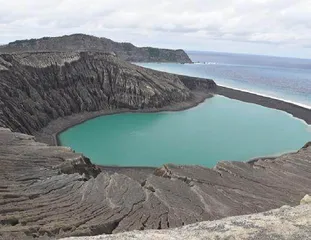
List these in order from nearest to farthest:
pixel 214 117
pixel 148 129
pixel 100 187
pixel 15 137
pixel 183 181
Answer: pixel 100 187 < pixel 183 181 < pixel 15 137 < pixel 148 129 < pixel 214 117

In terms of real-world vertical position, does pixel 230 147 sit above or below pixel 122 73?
below

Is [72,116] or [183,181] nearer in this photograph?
[183,181]

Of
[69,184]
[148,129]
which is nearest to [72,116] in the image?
[148,129]

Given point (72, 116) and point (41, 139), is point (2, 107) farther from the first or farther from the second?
point (72, 116)

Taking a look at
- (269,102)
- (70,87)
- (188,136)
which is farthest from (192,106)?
(188,136)

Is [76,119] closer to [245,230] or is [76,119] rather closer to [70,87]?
[70,87]
